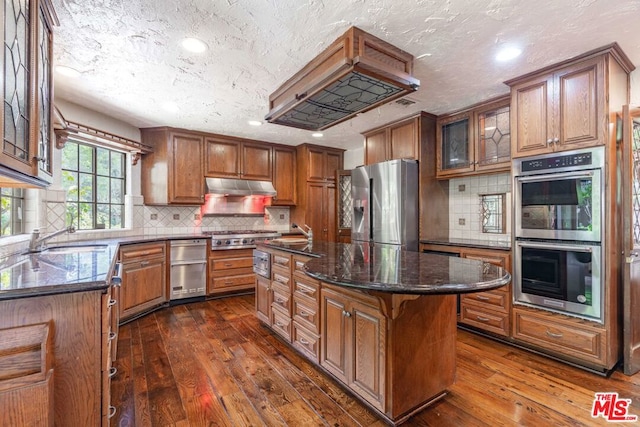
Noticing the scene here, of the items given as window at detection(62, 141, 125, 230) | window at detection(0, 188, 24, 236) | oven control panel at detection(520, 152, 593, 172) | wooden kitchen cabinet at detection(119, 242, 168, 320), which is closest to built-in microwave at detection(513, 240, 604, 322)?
oven control panel at detection(520, 152, 593, 172)

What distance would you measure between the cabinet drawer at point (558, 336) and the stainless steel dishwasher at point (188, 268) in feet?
12.0

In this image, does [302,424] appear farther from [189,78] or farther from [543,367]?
[189,78]

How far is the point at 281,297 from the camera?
267 centimetres

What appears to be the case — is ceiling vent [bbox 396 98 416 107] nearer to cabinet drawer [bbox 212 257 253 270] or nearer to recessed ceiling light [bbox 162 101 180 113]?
recessed ceiling light [bbox 162 101 180 113]

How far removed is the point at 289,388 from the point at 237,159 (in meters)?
3.51

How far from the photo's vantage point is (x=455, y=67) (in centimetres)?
237

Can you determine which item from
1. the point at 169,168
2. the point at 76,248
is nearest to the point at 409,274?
the point at 76,248

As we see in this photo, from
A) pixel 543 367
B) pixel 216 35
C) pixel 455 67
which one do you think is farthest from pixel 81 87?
pixel 543 367

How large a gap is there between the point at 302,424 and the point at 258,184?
3.68 metres

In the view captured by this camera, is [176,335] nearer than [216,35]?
No

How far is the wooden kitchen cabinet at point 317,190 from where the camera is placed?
5074 millimetres

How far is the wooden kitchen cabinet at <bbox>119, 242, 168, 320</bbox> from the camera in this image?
3.15m

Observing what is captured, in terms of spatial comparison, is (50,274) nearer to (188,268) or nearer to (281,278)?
(281,278)

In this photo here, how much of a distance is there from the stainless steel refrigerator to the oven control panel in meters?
1.15
